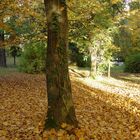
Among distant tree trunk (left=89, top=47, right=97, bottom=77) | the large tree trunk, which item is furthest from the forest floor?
→ distant tree trunk (left=89, top=47, right=97, bottom=77)

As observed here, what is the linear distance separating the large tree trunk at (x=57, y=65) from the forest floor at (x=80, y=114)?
42 centimetres

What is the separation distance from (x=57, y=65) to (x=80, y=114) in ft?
9.36

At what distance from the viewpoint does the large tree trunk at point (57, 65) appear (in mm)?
7918

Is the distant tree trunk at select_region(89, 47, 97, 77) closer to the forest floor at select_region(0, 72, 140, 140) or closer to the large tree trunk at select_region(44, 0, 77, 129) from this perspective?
the forest floor at select_region(0, 72, 140, 140)

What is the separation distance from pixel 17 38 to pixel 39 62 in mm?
5956

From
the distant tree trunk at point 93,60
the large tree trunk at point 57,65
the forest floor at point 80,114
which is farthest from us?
the distant tree trunk at point 93,60

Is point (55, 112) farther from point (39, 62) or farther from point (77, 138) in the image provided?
point (39, 62)

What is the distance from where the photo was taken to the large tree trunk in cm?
792

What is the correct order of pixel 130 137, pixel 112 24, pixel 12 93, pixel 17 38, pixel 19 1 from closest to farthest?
pixel 130 137 → pixel 12 93 → pixel 19 1 → pixel 17 38 → pixel 112 24

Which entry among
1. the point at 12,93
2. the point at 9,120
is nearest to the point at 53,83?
the point at 9,120

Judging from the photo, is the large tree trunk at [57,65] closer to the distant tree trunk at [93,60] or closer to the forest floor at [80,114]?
the forest floor at [80,114]

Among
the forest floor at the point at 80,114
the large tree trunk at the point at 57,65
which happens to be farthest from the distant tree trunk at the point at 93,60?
the large tree trunk at the point at 57,65

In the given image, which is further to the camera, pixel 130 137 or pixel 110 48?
pixel 110 48

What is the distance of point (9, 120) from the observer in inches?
363
